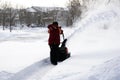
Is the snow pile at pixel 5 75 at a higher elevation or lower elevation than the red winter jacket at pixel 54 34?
lower

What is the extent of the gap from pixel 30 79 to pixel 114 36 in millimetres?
8111

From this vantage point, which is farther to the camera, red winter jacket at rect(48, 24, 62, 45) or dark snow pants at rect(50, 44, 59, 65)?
dark snow pants at rect(50, 44, 59, 65)

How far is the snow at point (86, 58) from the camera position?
6.79m

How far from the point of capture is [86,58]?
34.1 ft

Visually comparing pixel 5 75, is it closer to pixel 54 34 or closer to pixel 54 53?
pixel 54 53

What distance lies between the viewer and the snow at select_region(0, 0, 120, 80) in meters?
6.79

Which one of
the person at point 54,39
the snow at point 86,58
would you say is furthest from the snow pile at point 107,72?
the person at point 54,39

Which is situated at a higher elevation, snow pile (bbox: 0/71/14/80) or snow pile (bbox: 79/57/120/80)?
snow pile (bbox: 79/57/120/80)

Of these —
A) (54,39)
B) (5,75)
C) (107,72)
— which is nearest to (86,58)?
(54,39)

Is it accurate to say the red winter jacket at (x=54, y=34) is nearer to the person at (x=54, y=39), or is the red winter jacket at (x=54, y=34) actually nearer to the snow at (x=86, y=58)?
the person at (x=54, y=39)

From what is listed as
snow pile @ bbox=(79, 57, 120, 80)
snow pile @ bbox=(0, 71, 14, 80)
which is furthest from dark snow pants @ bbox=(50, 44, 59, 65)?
snow pile @ bbox=(79, 57, 120, 80)

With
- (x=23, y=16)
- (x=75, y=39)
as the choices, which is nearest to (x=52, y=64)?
(x=75, y=39)

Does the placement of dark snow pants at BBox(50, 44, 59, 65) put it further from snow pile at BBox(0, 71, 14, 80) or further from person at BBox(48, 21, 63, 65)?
snow pile at BBox(0, 71, 14, 80)

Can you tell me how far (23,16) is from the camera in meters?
98.6
